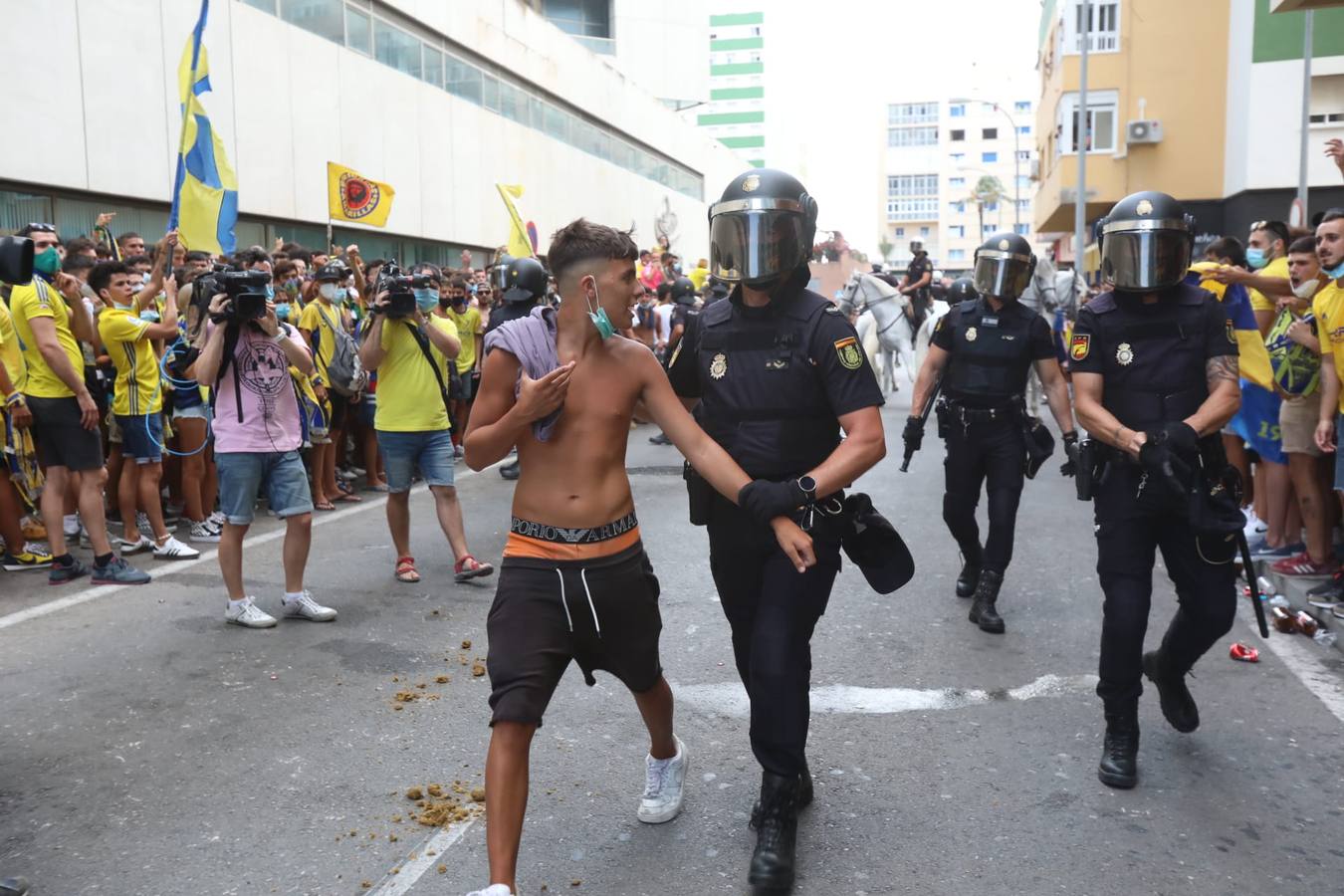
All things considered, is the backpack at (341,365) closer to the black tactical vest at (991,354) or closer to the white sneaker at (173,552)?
the white sneaker at (173,552)

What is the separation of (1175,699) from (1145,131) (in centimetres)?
3052

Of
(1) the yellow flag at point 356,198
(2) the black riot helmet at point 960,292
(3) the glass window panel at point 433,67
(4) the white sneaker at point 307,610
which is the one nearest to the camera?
(4) the white sneaker at point 307,610

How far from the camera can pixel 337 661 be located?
551 centimetres

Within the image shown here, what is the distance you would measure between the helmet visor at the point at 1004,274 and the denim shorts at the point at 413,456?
3175 millimetres

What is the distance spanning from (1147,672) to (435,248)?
71.7ft

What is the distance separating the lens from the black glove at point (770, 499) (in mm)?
3199

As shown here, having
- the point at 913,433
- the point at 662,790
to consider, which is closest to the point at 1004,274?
the point at 913,433

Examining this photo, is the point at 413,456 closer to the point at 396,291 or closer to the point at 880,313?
the point at 396,291

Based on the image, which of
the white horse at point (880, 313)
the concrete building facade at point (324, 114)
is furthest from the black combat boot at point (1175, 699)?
the white horse at point (880, 313)

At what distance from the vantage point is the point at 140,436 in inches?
311

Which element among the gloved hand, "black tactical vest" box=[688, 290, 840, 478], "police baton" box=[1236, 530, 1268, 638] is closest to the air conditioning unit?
the gloved hand

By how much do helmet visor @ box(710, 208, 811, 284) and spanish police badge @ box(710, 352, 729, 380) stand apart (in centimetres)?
24

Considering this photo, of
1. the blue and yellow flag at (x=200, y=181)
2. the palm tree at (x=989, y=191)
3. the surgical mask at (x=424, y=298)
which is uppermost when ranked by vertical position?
the palm tree at (x=989, y=191)

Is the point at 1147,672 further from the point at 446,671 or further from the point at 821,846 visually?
the point at 446,671
